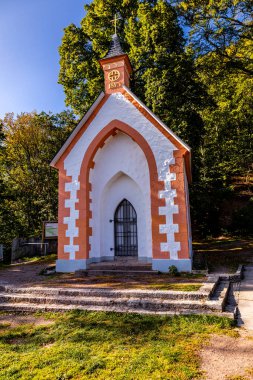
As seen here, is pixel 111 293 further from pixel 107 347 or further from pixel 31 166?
pixel 31 166

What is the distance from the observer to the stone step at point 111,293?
5915 millimetres

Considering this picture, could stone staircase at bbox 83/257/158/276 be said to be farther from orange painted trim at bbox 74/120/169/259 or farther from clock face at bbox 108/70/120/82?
clock face at bbox 108/70/120/82

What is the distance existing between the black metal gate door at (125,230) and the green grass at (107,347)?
18.2 ft

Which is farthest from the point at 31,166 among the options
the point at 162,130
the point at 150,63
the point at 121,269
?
the point at 121,269

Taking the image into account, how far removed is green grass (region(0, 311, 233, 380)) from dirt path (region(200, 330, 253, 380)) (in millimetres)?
Result: 142

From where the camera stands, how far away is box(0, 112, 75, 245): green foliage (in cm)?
2012

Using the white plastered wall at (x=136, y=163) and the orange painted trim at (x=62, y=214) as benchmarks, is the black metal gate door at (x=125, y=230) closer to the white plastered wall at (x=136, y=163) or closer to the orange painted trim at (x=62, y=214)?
the white plastered wall at (x=136, y=163)

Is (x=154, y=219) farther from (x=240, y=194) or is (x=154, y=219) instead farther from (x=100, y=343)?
(x=240, y=194)

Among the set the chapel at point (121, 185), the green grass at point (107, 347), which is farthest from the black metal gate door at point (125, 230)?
the green grass at point (107, 347)

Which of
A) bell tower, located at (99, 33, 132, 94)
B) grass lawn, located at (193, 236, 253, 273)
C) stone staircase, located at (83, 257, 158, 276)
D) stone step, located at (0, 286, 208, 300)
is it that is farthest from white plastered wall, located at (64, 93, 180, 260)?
stone step, located at (0, 286, 208, 300)

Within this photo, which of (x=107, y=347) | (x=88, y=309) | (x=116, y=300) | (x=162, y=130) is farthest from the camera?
(x=162, y=130)

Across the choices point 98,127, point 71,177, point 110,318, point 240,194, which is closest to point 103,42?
point 98,127

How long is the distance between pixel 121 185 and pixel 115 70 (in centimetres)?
496

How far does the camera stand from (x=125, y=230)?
438 inches
